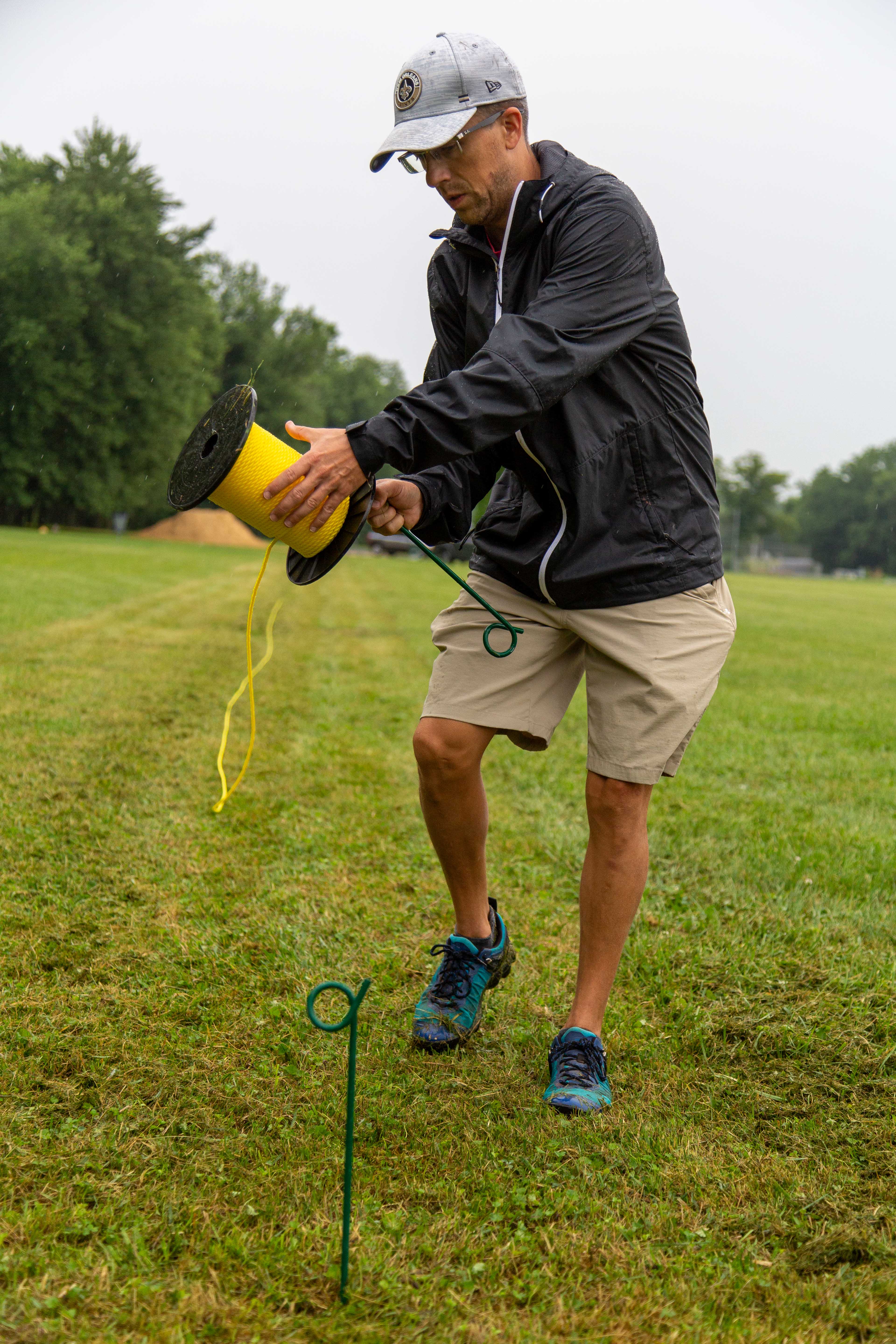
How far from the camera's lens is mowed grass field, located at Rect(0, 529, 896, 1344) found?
187 cm

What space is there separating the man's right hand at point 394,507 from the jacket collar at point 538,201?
1.94 ft

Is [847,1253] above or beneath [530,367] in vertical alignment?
beneath

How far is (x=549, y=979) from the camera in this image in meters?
3.23

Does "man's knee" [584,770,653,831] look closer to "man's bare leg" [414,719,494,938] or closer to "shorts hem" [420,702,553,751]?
"shorts hem" [420,702,553,751]

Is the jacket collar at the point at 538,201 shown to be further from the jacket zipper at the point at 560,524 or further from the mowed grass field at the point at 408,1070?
the mowed grass field at the point at 408,1070

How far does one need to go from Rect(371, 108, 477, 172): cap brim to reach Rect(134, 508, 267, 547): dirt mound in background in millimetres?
54411

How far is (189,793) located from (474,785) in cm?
255

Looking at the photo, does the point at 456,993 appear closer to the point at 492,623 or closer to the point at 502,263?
the point at 492,623

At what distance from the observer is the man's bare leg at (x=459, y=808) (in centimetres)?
269

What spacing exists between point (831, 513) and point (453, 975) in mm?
121308

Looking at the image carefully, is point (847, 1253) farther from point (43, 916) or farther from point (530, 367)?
point (43, 916)

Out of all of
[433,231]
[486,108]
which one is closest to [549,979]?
[433,231]

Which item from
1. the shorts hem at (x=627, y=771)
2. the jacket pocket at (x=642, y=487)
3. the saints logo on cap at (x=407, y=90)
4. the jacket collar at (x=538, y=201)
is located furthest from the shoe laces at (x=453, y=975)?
the saints logo on cap at (x=407, y=90)

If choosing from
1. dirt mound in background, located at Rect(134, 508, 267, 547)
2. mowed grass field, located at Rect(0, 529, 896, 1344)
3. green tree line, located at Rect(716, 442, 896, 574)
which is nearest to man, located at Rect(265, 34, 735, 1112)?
mowed grass field, located at Rect(0, 529, 896, 1344)
